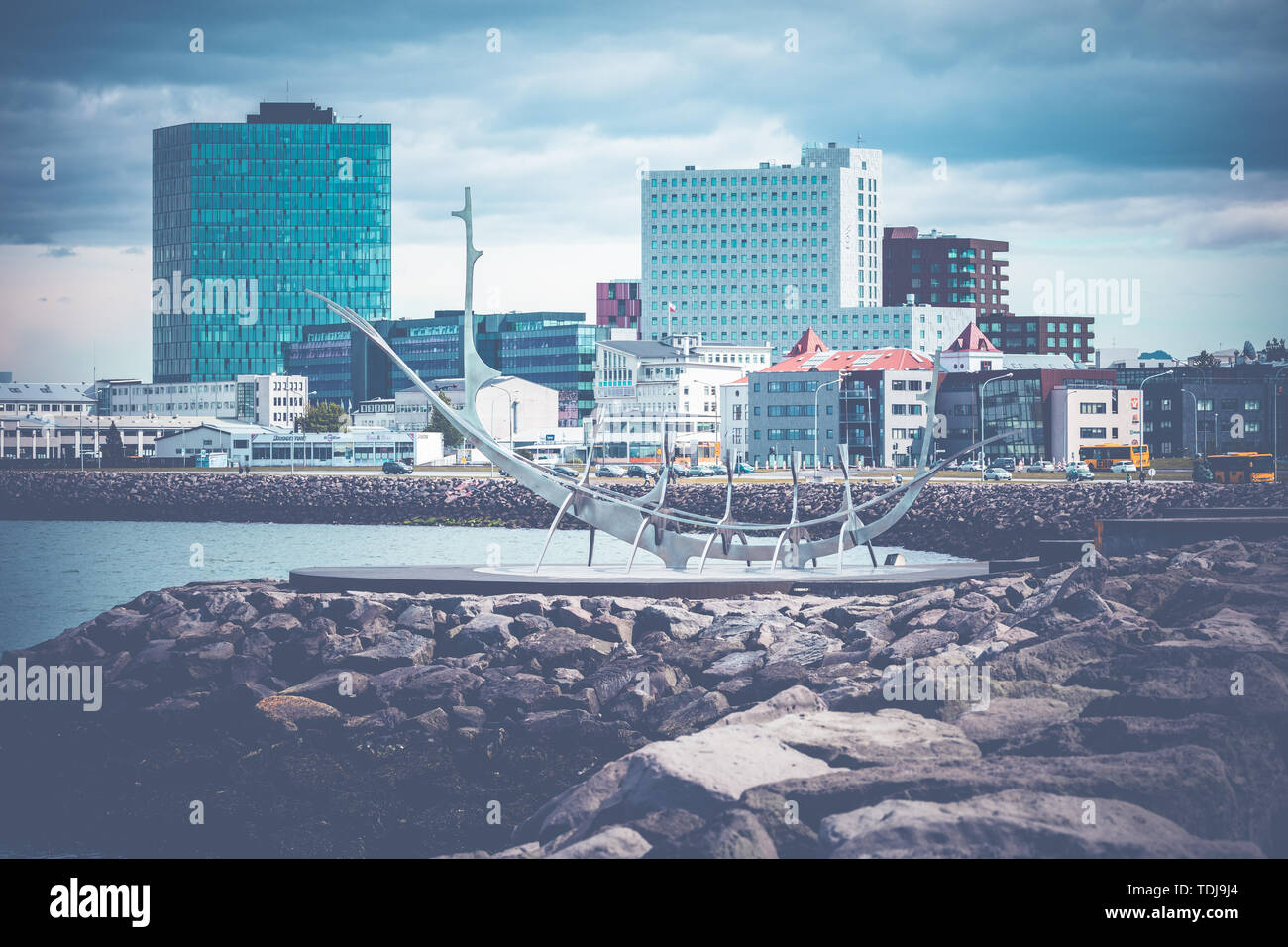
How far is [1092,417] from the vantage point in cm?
10812

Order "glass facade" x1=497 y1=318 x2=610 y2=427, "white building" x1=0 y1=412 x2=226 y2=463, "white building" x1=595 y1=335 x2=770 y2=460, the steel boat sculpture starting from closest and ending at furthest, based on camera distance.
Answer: the steel boat sculpture
"white building" x1=0 y1=412 x2=226 y2=463
"white building" x1=595 y1=335 x2=770 y2=460
"glass facade" x1=497 y1=318 x2=610 y2=427

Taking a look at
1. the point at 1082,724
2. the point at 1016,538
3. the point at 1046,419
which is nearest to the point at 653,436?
the point at 1046,419

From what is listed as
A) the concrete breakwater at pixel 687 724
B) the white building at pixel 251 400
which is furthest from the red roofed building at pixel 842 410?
the concrete breakwater at pixel 687 724

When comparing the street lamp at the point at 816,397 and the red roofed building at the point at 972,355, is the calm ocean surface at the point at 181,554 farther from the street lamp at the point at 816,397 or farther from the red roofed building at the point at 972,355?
the red roofed building at the point at 972,355

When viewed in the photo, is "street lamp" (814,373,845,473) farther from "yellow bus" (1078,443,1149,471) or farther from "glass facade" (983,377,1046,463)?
"yellow bus" (1078,443,1149,471)

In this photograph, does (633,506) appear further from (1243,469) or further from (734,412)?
(734,412)

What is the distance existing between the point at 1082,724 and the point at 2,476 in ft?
334

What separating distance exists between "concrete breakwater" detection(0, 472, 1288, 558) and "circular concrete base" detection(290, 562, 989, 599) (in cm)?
1899

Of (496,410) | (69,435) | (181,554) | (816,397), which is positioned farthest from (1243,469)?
(69,435)

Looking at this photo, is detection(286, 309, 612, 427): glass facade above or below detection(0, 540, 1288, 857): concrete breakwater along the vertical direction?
above

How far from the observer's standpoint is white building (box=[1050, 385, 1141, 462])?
354ft

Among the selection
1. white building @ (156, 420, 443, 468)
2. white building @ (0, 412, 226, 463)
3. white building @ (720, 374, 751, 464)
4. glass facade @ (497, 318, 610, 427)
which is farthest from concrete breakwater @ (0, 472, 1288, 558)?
glass facade @ (497, 318, 610, 427)
